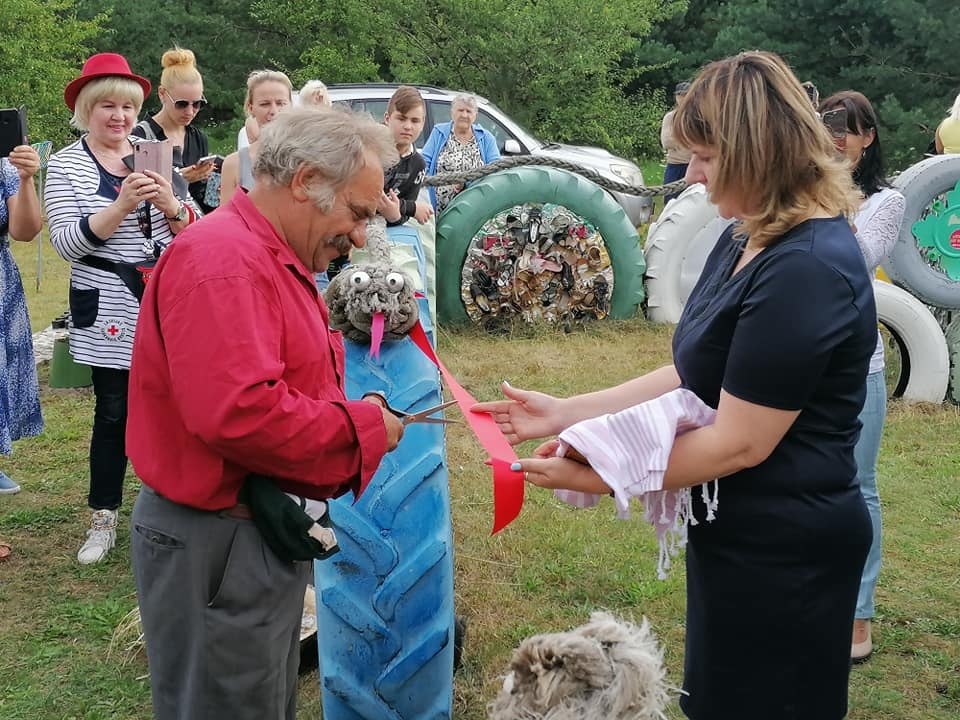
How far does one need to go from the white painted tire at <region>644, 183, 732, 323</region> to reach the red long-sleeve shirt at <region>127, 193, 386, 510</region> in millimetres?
6730

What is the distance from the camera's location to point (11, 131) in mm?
4543

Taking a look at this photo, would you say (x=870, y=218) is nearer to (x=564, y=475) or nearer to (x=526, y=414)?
(x=526, y=414)

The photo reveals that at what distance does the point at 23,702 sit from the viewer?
141 inches

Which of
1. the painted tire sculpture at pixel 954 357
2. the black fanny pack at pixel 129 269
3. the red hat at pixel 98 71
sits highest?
the red hat at pixel 98 71

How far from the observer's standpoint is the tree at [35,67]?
16375mm

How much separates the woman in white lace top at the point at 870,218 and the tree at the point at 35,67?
15044 millimetres

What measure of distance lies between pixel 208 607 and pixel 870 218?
2594 mm

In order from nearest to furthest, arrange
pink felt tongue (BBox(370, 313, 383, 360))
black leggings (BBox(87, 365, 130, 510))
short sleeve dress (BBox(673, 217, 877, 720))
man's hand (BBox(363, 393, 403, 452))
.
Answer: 1. short sleeve dress (BBox(673, 217, 877, 720))
2. man's hand (BBox(363, 393, 403, 452))
3. pink felt tongue (BBox(370, 313, 383, 360))
4. black leggings (BBox(87, 365, 130, 510))

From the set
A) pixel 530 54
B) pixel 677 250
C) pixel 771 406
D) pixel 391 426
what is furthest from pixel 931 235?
pixel 530 54

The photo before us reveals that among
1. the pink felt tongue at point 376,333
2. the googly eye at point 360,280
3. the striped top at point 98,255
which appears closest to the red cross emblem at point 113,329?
the striped top at point 98,255

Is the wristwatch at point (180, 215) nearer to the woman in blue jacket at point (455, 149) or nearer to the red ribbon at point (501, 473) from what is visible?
the red ribbon at point (501, 473)

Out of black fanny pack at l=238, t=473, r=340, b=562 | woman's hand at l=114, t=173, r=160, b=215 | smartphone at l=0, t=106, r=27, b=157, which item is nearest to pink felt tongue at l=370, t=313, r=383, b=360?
black fanny pack at l=238, t=473, r=340, b=562

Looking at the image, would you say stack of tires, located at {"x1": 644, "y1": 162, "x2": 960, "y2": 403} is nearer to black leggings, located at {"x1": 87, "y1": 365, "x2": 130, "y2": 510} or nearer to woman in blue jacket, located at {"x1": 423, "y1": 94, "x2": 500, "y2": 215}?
woman in blue jacket, located at {"x1": 423, "y1": 94, "x2": 500, "y2": 215}

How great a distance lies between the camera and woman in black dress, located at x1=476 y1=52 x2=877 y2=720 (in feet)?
6.33
